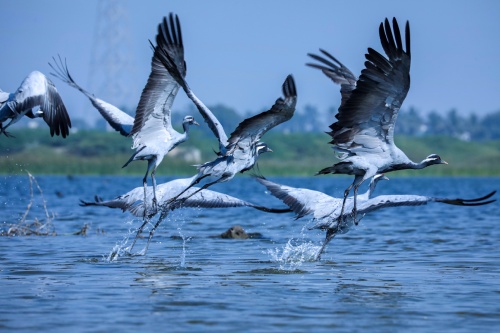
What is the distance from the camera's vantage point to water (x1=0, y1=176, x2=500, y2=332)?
10.1m

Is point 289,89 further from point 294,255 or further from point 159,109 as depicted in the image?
point 294,255

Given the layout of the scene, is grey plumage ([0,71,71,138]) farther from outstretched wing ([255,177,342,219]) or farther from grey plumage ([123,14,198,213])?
outstretched wing ([255,177,342,219])

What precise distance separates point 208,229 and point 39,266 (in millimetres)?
8071

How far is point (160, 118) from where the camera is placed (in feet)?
50.4

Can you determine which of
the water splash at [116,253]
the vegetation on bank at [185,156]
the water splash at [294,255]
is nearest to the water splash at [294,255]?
the water splash at [294,255]

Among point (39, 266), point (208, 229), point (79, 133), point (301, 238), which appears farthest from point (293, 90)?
point (79, 133)

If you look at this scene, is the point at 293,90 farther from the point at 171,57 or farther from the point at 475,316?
the point at 475,316

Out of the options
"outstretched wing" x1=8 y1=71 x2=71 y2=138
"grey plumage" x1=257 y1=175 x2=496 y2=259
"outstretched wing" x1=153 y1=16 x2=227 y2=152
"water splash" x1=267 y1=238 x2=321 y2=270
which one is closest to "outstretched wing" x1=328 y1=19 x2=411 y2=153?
"grey plumage" x1=257 y1=175 x2=496 y2=259

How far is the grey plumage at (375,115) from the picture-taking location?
1303cm

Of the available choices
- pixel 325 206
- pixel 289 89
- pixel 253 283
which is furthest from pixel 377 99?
pixel 253 283

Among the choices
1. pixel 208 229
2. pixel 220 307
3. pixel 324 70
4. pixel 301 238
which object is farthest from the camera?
pixel 208 229

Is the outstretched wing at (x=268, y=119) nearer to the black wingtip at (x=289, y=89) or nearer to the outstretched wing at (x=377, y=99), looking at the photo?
the black wingtip at (x=289, y=89)

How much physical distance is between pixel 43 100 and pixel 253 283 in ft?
15.8

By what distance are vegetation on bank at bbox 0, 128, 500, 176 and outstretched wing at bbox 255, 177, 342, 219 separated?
35.0m
